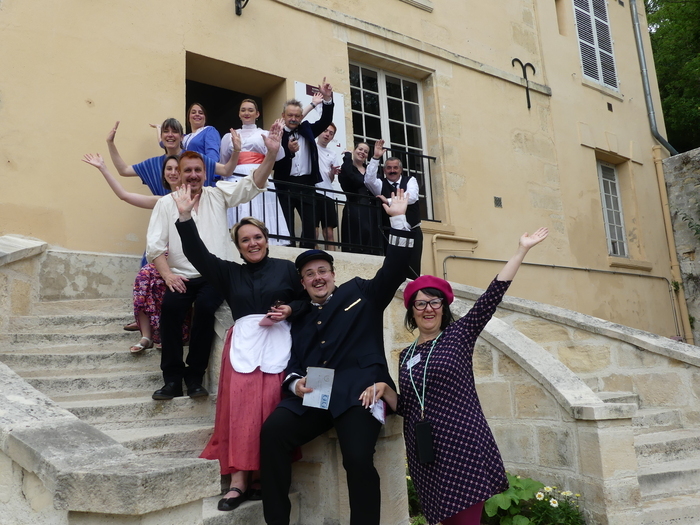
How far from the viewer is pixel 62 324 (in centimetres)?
475

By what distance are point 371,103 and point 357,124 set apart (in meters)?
0.43

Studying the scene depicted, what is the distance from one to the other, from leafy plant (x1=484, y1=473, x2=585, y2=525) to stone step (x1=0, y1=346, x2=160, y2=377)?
2.38 meters

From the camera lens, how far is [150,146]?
6.54 metres

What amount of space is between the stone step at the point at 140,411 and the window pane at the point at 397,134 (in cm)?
580

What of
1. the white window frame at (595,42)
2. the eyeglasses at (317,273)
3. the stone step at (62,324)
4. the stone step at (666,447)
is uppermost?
the white window frame at (595,42)

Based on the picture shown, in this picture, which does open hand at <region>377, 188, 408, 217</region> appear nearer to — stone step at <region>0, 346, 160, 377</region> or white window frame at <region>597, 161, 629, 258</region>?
stone step at <region>0, 346, 160, 377</region>

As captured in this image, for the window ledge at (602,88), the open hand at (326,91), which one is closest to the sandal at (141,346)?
the open hand at (326,91)

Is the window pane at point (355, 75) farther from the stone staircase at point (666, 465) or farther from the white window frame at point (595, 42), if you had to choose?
the stone staircase at point (666, 465)

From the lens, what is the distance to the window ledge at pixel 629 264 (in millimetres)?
10727

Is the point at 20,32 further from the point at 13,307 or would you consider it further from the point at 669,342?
the point at 669,342

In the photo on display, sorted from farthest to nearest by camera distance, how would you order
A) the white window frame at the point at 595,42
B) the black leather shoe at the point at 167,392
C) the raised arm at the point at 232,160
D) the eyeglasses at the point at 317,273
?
the white window frame at the point at 595,42 → the raised arm at the point at 232,160 → the black leather shoe at the point at 167,392 → the eyeglasses at the point at 317,273

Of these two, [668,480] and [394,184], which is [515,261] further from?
[394,184]

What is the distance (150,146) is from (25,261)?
6.06 ft

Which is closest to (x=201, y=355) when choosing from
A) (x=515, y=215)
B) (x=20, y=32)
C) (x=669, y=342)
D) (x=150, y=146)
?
(x=150, y=146)
